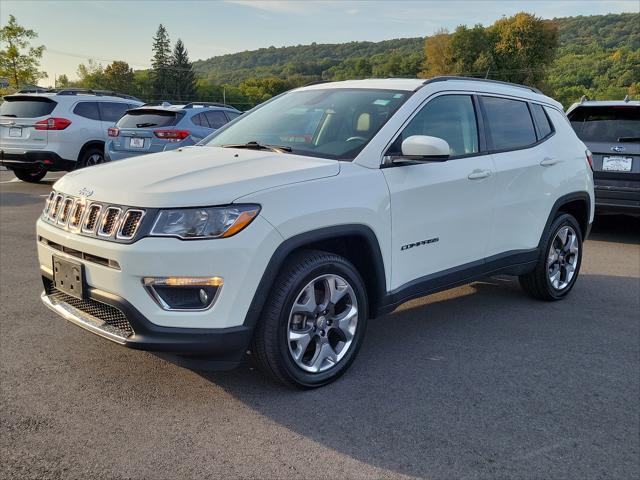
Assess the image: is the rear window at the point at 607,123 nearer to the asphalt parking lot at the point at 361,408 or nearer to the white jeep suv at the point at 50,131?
the asphalt parking lot at the point at 361,408

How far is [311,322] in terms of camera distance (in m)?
3.50

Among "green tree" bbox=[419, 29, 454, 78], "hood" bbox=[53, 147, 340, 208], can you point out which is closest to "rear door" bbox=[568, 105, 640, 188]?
"hood" bbox=[53, 147, 340, 208]

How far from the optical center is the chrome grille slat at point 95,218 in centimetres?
304

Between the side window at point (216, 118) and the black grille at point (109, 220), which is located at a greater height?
the side window at point (216, 118)

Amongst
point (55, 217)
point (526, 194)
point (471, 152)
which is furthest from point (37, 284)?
point (526, 194)

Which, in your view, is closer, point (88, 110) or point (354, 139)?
point (354, 139)

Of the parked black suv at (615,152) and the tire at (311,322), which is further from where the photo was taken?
the parked black suv at (615,152)

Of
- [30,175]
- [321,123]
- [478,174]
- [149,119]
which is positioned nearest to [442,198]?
[478,174]

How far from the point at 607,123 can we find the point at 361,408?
20.6 feet

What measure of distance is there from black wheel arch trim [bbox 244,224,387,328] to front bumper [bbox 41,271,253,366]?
0.43 feet

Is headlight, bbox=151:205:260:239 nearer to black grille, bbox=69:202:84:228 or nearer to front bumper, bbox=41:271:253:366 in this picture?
front bumper, bbox=41:271:253:366

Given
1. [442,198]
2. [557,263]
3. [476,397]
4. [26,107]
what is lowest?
[476,397]

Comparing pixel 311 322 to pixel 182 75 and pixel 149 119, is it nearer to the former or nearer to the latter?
pixel 149 119

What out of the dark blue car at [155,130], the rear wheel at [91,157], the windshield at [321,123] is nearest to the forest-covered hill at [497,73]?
the rear wheel at [91,157]
